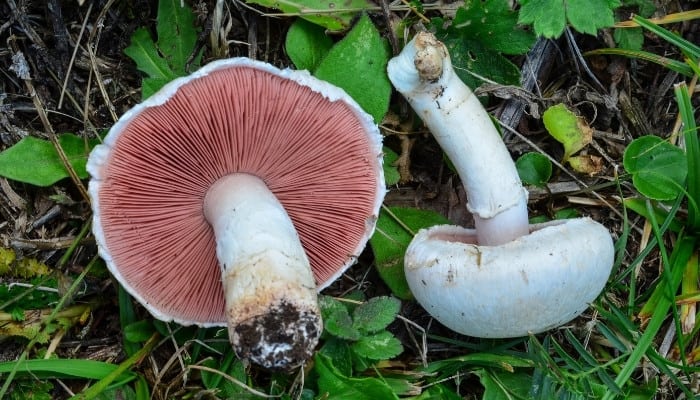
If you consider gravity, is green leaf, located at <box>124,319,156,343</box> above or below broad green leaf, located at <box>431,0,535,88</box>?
below

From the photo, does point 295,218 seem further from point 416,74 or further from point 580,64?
point 580,64

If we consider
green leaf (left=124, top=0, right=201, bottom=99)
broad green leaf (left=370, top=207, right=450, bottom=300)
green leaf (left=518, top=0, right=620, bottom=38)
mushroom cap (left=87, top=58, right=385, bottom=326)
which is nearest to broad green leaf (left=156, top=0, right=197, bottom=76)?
green leaf (left=124, top=0, right=201, bottom=99)

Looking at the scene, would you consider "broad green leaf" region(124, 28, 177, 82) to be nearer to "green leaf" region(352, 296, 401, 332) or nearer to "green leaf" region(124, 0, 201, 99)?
"green leaf" region(124, 0, 201, 99)

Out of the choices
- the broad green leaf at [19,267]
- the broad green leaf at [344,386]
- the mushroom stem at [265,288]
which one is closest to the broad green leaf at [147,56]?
the mushroom stem at [265,288]

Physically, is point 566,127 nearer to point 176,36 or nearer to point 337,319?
point 337,319

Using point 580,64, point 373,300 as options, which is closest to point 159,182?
point 373,300

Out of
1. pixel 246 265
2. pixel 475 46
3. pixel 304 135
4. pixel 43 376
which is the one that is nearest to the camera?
pixel 246 265

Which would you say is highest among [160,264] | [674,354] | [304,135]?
[304,135]
